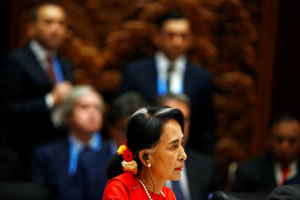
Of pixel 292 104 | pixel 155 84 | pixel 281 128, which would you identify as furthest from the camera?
pixel 292 104

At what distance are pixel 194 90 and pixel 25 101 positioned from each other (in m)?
1.19

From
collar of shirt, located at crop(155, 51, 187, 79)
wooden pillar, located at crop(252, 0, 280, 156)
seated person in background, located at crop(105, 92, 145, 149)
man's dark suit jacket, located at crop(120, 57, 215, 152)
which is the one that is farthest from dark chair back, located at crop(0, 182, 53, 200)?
wooden pillar, located at crop(252, 0, 280, 156)

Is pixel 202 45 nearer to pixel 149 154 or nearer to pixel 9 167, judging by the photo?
pixel 9 167

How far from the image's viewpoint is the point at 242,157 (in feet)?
16.7

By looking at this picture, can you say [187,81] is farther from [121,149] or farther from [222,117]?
[121,149]

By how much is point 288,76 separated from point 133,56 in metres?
1.31

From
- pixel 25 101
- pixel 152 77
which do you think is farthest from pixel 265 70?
pixel 25 101

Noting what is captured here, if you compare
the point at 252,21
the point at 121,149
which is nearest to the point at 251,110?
the point at 252,21

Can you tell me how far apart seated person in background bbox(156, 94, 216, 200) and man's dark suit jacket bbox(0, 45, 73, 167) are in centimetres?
93

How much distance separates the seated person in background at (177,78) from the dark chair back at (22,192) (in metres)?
1.81

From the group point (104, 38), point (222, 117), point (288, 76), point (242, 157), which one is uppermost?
point (104, 38)

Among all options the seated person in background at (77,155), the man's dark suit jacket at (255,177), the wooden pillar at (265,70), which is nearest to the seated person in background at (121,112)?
the seated person in background at (77,155)

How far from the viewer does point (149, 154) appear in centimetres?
176

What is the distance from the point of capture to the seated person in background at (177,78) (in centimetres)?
429
